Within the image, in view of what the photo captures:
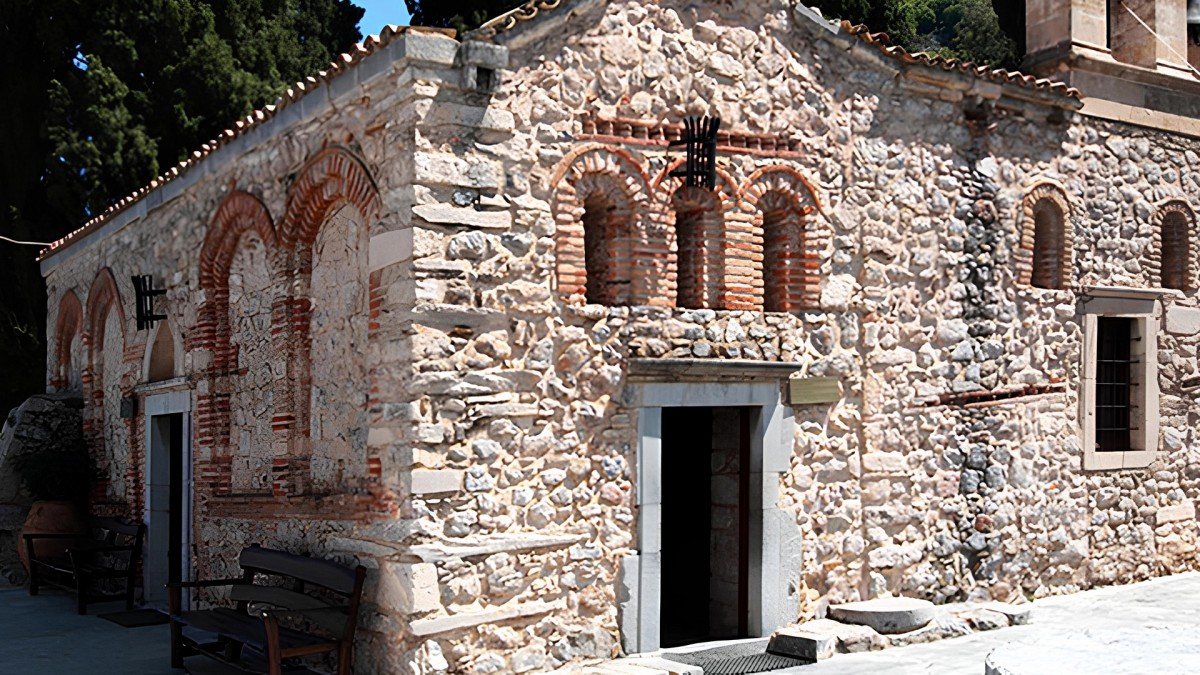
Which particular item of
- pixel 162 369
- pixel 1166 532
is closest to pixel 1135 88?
pixel 1166 532

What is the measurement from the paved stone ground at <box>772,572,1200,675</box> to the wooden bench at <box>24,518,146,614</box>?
6799mm


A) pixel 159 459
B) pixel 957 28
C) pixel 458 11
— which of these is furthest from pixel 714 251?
pixel 957 28

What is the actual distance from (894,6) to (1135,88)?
34.5ft

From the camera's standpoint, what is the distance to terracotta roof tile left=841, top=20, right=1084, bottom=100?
930 centimetres

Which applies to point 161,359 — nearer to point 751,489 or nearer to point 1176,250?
point 751,489

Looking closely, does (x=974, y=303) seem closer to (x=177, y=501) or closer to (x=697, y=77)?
(x=697, y=77)

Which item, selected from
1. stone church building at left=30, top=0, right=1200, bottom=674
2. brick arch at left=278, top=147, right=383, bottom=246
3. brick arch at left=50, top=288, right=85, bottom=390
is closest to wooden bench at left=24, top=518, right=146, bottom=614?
stone church building at left=30, top=0, right=1200, bottom=674

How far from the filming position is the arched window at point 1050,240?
10.4m

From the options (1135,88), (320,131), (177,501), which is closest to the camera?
(320,131)

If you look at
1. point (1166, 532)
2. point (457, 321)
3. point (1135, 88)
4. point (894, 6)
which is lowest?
point (1166, 532)

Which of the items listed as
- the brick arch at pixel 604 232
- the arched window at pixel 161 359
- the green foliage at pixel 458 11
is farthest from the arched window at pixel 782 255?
the green foliage at pixel 458 11

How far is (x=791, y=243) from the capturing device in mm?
9055

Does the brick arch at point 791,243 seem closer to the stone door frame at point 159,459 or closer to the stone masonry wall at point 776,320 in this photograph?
the stone masonry wall at point 776,320

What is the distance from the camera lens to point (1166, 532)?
11.2m
